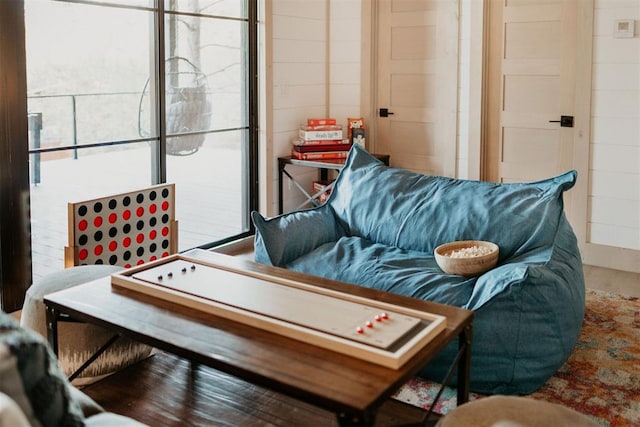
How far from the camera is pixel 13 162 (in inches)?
143

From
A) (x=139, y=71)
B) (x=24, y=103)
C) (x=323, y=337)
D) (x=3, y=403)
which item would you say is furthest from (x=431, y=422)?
(x=139, y=71)

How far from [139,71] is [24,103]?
907 mm

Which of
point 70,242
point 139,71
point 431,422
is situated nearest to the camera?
point 431,422

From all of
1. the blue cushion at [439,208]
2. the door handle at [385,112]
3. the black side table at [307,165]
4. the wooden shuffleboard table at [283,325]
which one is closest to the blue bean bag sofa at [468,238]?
the blue cushion at [439,208]

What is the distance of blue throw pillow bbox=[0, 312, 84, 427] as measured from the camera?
117cm

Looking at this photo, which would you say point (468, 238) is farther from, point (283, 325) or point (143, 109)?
point (143, 109)

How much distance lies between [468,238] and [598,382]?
91cm

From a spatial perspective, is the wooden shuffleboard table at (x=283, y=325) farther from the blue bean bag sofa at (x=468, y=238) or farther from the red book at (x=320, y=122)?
the red book at (x=320, y=122)

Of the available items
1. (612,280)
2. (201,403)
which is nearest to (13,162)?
(201,403)

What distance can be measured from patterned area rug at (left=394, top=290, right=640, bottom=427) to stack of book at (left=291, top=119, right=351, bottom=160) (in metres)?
2.42

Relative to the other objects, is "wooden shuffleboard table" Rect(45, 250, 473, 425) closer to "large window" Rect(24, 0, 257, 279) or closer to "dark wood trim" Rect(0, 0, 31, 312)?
"dark wood trim" Rect(0, 0, 31, 312)

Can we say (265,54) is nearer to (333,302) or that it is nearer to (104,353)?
(104,353)

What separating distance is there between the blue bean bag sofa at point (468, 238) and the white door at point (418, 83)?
4.76 ft

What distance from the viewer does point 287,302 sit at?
2391 mm
